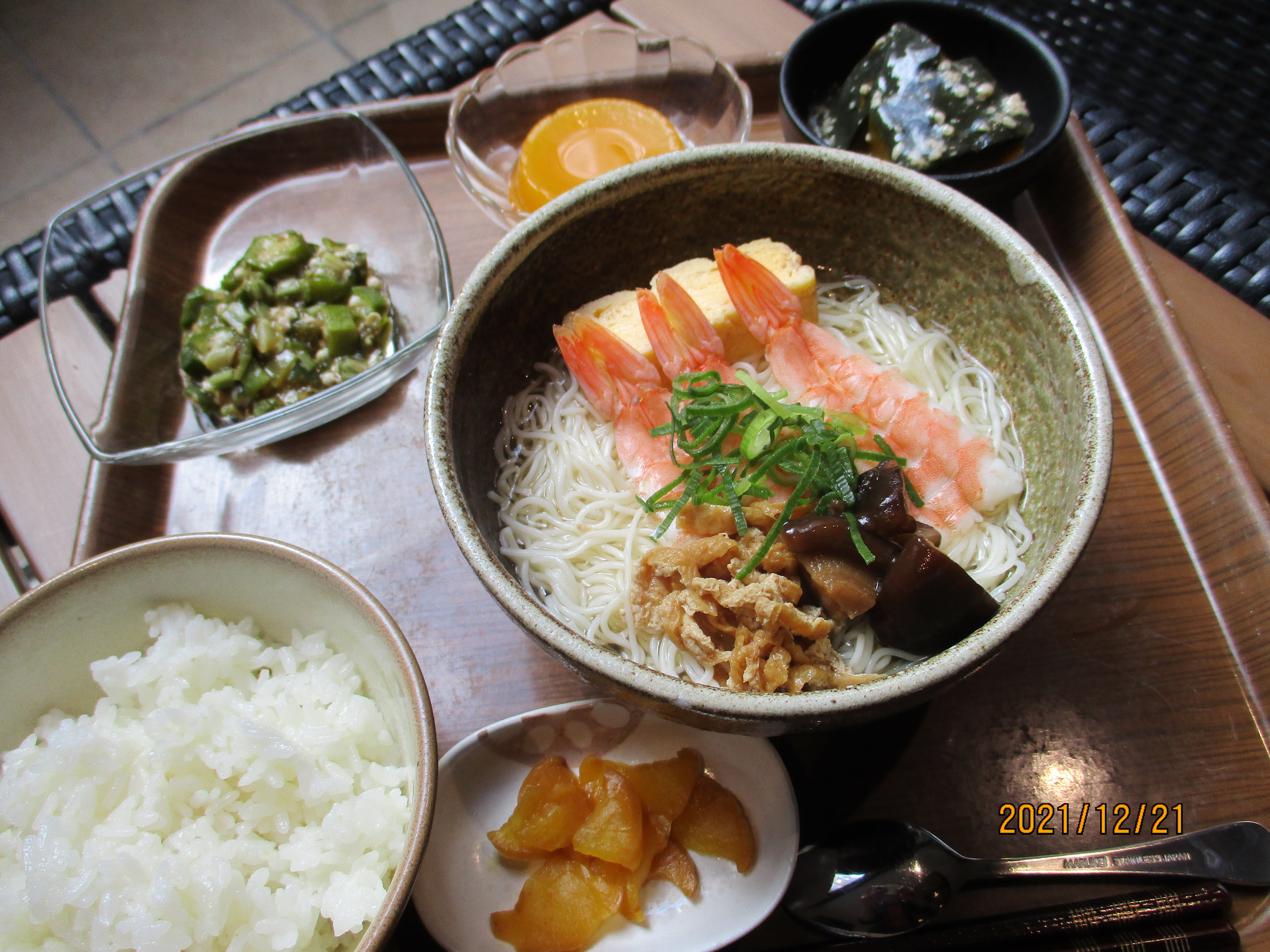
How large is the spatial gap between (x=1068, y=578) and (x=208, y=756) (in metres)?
1.33

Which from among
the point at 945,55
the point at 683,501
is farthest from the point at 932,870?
the point at 945,55

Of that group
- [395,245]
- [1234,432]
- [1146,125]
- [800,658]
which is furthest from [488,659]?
[1146,125]

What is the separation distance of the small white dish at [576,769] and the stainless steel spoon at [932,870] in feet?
0.29

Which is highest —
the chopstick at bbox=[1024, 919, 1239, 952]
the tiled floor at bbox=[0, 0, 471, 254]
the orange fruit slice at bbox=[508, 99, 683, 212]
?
the tiled floor at bbox=[0, 0, 471, 254]

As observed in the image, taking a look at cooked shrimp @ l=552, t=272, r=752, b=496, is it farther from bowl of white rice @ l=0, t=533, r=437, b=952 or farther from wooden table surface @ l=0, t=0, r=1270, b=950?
bowl of white rice @ l=0, t=533, r=437, b=952

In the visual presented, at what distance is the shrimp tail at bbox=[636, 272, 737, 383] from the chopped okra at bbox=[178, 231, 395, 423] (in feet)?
2.29

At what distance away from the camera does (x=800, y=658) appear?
1326 millimetres

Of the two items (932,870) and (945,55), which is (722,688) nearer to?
(932,870)

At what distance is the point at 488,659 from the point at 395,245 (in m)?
1.15

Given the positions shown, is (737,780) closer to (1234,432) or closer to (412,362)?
(412,362)

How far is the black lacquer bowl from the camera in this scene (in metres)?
1.89

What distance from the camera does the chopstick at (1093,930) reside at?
1278 mm

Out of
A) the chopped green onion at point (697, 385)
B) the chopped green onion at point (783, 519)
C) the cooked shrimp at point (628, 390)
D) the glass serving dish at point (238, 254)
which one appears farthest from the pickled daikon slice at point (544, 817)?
the glass serving dish at point (238, 254)

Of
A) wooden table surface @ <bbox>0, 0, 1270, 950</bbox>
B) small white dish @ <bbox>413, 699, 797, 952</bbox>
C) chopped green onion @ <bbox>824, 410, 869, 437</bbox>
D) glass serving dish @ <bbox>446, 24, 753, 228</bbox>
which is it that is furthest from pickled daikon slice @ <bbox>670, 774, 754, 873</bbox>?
glass serving dish @ <bbox>446, 24, 753, 228</bbox>
